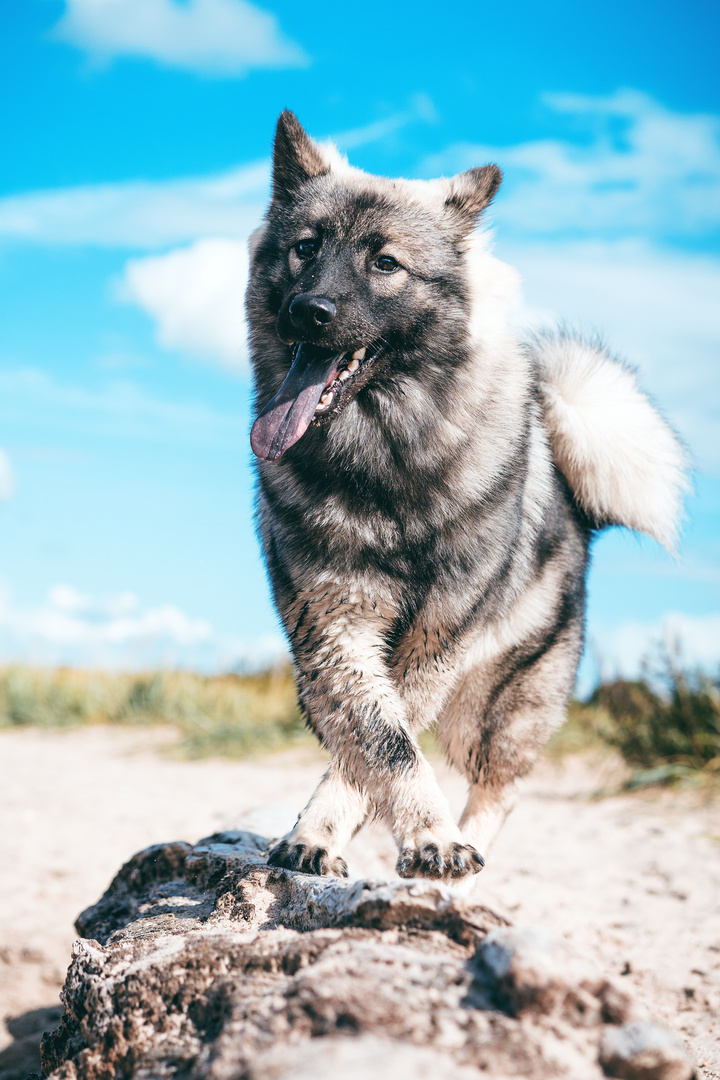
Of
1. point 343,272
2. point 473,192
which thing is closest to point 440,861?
point 343,272

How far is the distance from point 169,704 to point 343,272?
23.8ft

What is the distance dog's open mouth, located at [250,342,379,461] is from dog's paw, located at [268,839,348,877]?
107 centimetres

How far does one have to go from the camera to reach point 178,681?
9.55 meters

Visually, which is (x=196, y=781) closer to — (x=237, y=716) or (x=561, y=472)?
(x=237, y=716)

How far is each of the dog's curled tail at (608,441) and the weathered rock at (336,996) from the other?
1.93 m

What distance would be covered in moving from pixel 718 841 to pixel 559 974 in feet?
12.7

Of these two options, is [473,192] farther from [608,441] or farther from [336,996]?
[336,996]

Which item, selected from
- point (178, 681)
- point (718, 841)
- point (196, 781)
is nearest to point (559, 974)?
point (718, 841)

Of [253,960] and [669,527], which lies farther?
[669,527]

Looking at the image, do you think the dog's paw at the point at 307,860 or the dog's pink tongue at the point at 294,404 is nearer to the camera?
the dog's paw at the point at 307,860

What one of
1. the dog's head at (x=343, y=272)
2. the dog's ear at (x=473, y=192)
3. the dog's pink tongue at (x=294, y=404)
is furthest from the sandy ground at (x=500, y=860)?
the dog's ear at (x=473, y=192)

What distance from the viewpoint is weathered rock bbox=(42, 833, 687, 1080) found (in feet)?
3.88

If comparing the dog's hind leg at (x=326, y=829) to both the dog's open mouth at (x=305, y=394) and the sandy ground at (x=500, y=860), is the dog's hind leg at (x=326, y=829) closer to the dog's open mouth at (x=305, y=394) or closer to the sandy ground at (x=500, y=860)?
the sandy ground at (x=500, y=860)

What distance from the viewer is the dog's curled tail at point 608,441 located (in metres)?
3.28
